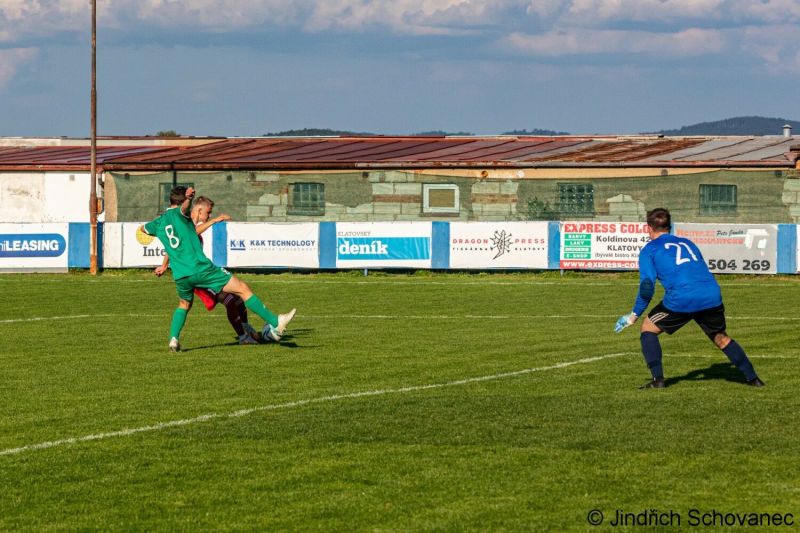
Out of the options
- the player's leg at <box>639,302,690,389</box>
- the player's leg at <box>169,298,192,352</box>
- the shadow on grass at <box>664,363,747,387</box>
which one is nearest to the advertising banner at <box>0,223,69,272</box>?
the player's leg at <box>169,298,192,352</box>

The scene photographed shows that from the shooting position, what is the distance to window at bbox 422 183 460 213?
4231 centimetres

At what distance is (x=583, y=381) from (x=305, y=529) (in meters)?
6.46

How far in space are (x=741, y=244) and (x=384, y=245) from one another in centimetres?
972

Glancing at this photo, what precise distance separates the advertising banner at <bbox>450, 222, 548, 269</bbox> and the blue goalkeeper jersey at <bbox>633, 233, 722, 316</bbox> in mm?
24100

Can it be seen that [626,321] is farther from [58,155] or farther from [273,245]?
[58,155]

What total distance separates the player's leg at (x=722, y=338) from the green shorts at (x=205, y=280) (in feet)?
20.9

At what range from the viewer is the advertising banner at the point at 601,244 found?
36125 mm

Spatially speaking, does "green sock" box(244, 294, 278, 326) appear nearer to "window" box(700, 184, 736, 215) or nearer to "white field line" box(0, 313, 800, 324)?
"white field line" box(0, 313, 800, 324)

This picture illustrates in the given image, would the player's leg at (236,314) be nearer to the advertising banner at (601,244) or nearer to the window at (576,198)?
the advertising banner at (601,244)

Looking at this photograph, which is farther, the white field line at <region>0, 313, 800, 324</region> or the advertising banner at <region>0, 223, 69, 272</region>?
the advertising banner at <region>0, 223, 69, 272</region>

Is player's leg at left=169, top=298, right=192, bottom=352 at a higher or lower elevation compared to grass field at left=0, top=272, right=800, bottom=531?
higher

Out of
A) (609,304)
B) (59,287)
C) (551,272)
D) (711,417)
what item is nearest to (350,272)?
(551,272)
